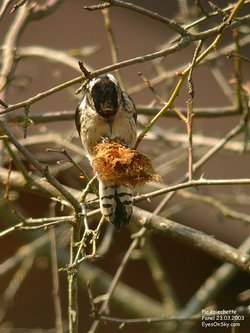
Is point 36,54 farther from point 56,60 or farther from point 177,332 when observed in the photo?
point 177,332

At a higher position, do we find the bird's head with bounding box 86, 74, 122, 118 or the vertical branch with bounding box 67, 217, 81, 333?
the bird's head with bounding box 86, 74, 122, 118

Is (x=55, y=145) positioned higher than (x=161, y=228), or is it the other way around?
(x=55, y=145)

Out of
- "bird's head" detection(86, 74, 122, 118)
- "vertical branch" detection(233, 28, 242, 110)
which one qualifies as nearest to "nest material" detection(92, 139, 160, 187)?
"bird's head" detection(86, 74, 122, 118)

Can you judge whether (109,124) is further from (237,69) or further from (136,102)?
(136,102)

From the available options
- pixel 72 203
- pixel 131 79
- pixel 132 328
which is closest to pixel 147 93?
pixel 131 79

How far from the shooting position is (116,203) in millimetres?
3152

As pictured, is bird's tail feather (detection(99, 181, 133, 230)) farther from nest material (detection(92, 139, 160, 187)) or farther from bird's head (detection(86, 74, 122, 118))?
bird's head (detection(86, 74, 122, 118))

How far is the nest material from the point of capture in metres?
2.76

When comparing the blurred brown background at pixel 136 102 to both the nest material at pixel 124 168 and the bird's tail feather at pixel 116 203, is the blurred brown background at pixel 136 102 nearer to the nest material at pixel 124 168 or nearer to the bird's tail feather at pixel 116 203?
the bird's tail feather at pixel 116 203

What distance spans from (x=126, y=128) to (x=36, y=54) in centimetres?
143

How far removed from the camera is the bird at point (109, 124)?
10.3 ft

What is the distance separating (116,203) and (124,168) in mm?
406

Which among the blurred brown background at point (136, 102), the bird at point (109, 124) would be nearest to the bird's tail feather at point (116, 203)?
the bird at point (109, 124)

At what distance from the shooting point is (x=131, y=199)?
3.18 m
